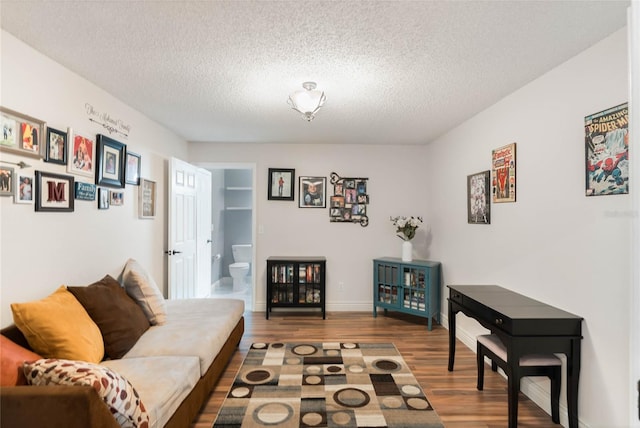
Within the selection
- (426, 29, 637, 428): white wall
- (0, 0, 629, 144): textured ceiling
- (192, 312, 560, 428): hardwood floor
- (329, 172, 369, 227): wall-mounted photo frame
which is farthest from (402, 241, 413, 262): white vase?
(0, 0, 629, 144): textured ceiling

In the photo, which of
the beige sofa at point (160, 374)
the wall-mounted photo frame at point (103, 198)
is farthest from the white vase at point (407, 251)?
the wall-mounted photo frame at point (103, 198)

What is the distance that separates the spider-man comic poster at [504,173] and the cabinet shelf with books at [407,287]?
145 centimetres

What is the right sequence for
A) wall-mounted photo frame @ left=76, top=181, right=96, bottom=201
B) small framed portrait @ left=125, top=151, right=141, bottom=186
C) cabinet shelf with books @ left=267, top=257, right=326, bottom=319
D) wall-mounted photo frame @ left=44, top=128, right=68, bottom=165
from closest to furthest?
wall-mounted photo frame @ left=44, top=128, right=68, bottom=165 < wall-mounted photo frame @ left=76, top=181, right=96, bottom=201 < small framed portrait @ left=125, top=151, right=141, bottom=186 < cabinet shelf with books @ left=267, top=257, right=326, bottom=319

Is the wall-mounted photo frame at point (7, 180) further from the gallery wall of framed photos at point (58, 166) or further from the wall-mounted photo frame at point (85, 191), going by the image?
the wall-mounted photo frame at point (85, 191)

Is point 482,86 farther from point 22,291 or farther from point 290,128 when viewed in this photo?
point 22,291

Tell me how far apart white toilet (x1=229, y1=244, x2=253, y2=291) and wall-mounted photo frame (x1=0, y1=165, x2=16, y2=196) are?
4.15 meters

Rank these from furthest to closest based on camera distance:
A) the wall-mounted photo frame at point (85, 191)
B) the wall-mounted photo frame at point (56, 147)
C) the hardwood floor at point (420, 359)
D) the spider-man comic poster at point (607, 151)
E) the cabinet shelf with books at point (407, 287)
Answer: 1. the cabinet shelf with books at point (407, 287)
2. the wall-mounted photo frame at point (85, 191)
3. the hardwood floor at point (420, 359)
4. the wall-mounted photo frame at point (56, 147)
5. the spider-man comic poster at point (607, 151)

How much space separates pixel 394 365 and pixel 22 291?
291 cm

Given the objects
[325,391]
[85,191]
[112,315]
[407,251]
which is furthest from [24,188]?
[407,251]

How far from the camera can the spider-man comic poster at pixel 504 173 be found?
2.79m

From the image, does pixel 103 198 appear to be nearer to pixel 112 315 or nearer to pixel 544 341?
pixel 112 315

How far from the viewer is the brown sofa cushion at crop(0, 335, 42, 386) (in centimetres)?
150

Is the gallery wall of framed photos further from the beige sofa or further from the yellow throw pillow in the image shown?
the beige sofa

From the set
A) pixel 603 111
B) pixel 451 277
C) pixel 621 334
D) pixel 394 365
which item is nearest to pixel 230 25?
pixel 603 111
